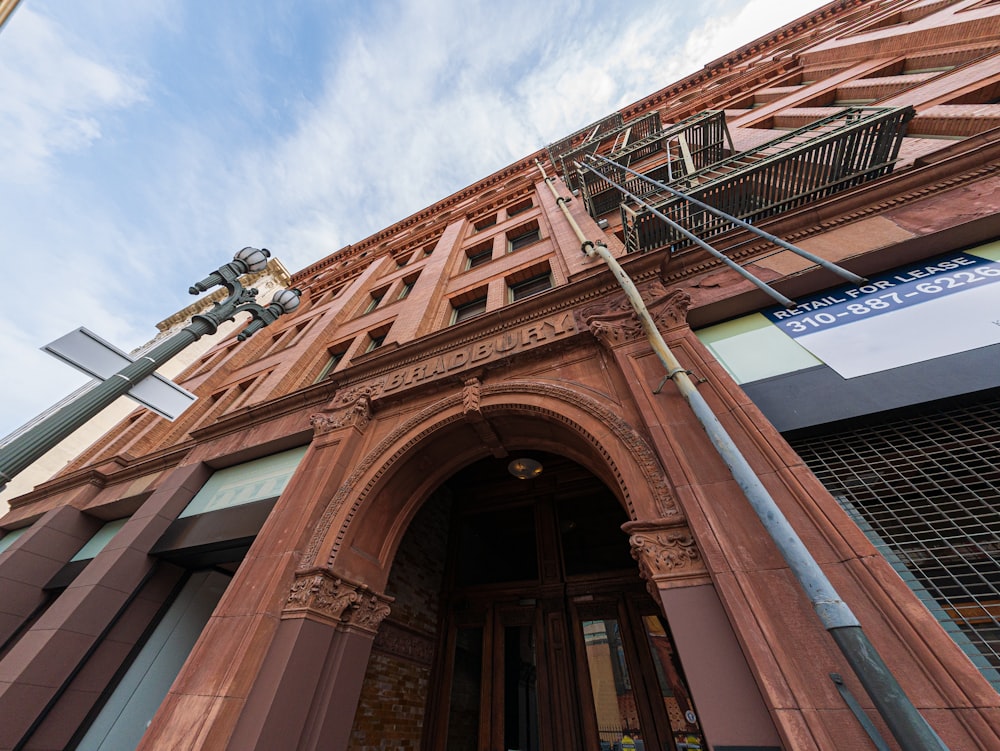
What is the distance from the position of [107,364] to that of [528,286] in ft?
31.5

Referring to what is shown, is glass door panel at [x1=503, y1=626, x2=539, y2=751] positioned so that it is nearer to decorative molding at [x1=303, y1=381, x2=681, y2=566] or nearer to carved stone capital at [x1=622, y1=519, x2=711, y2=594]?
decorative molding at [x1=303, y1=381, x2=681, y2=566]

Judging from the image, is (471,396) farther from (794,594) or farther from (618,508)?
(794,594)

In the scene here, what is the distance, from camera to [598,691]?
648cm

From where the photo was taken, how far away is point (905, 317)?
4.57 m

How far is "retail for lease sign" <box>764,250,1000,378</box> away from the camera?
163 inches

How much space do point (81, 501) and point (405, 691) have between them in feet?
35.7

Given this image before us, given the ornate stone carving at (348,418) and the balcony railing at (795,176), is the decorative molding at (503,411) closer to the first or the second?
the ornate stone carving at (348,418)

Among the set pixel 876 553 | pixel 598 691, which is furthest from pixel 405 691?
pixel 876 553

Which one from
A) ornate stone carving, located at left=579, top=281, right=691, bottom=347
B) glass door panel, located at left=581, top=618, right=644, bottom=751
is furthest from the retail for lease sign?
glass door panel, located at left=581, top=618, right=644, bottom=751

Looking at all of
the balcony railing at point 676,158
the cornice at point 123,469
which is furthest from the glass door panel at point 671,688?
the cornice at point 123,469

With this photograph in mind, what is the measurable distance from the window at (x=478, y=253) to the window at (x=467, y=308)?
3480 mm

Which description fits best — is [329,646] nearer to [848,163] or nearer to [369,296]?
[848,163]

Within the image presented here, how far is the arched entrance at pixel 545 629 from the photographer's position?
243 inches

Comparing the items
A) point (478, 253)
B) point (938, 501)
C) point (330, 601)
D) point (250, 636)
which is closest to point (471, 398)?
point (330, 601)
